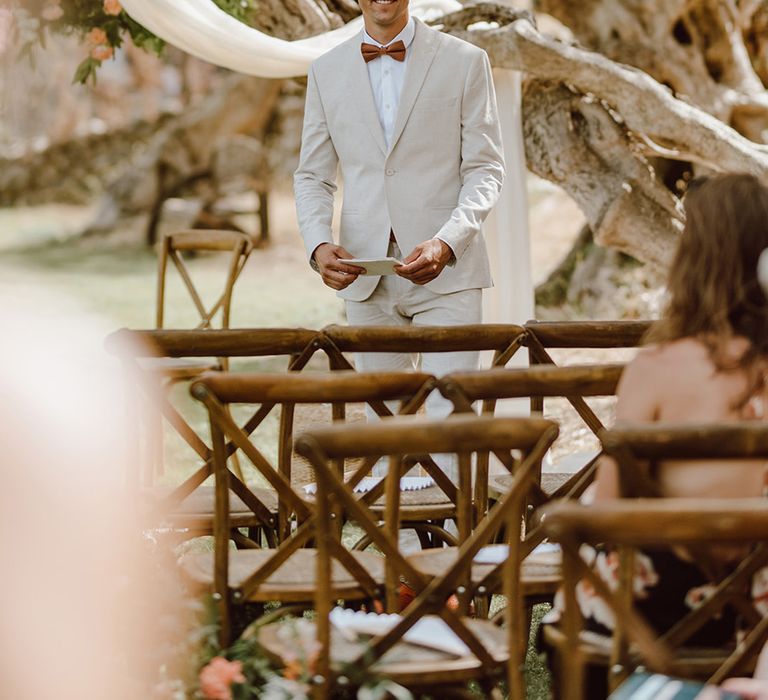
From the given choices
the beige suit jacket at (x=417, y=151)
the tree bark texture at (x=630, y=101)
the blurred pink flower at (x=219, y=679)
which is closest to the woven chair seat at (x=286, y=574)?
the blurred pink flower at (x=219, y=679)

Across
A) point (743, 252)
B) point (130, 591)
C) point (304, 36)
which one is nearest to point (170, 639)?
point (130, 591)

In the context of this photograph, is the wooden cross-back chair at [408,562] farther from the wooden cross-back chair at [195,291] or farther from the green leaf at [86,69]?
the green leaf at [86,69]

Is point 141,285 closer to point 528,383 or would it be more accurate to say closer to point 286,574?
point 286,574

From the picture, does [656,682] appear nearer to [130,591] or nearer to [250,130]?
[130,591]

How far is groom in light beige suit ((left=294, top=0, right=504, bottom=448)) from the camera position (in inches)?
168

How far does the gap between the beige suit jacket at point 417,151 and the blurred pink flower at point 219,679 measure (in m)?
1.95

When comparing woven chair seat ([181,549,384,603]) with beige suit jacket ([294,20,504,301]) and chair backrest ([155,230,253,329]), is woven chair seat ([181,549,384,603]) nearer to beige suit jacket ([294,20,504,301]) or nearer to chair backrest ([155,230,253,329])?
beige suit jacket ([294,20,504,301])

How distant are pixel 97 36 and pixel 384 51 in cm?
296

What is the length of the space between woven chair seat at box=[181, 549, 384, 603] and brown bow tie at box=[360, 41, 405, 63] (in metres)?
1.80

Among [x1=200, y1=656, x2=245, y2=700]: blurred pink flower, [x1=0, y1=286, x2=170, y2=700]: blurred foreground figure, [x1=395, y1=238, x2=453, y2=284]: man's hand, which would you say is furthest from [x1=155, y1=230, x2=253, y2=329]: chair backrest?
[x1=200, y1=656, x2=245, y2=700]: blurred pink flower

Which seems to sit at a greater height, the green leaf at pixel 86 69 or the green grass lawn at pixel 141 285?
the green leaf at pixel 86 69

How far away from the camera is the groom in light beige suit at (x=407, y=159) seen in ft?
14.0

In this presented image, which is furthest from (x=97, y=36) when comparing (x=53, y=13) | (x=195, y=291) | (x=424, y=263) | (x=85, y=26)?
(x=424, y=263)

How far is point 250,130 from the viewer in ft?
53.0
